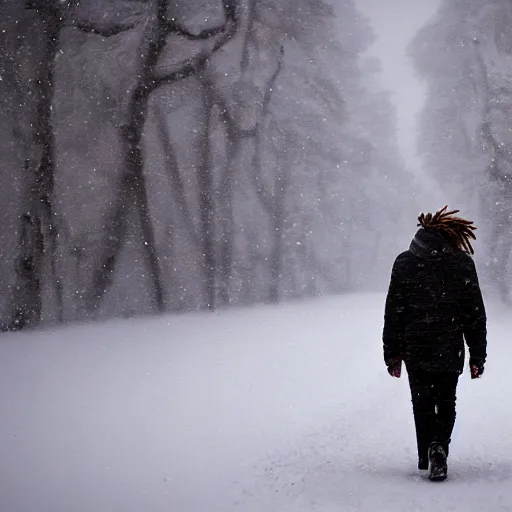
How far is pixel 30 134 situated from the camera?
14992 millimetres

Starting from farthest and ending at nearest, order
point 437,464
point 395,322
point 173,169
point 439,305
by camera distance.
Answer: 1. point 173,169
2. point 395,322
3. point 439,305
4. point 437,464

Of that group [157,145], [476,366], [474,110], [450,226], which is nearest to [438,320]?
[476,366]

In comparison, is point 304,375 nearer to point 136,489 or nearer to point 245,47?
point 136,489

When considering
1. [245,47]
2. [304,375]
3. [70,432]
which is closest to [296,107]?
[245,47]

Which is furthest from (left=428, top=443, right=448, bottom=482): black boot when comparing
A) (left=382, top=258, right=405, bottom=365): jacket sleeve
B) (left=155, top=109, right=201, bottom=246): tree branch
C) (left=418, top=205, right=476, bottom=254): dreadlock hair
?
(left=155, top=109, right=201, bottom=246): tree branch

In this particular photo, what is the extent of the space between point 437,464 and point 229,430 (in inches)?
102

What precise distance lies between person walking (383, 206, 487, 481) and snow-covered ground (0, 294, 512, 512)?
0.50m

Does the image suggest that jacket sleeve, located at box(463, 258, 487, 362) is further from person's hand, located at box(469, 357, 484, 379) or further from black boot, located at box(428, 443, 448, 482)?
black boot, located at box(428, 443, 448, 482)

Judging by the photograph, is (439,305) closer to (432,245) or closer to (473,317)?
(473,317)

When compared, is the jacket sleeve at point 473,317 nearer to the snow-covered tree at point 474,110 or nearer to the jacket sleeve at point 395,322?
the jacket sleeve at point 395,322

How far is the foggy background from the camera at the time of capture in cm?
1501

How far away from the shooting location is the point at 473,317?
4.50 m

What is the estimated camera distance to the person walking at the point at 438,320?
444 centimetres

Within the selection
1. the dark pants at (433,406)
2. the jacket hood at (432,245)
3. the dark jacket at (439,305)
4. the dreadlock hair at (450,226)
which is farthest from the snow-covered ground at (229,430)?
the dreadlock hair at (450,226)
